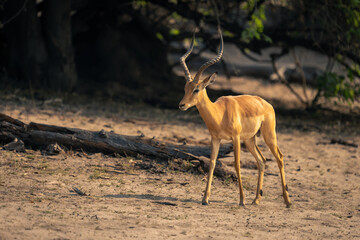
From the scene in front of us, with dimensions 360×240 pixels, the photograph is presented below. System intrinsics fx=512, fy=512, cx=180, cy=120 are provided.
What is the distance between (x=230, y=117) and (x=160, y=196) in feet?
4.09

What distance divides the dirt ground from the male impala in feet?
1.61

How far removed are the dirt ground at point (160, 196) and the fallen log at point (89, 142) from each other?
0.14 metres

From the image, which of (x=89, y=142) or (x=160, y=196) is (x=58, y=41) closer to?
(x=89, y=142)

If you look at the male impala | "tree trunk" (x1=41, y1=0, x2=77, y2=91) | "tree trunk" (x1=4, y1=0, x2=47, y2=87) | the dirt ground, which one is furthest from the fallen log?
"tree trunk" (x1=41, y1=0, x2=77, y2=91)

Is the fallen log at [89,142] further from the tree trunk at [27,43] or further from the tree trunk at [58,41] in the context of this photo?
the tree trunk at [58,41]

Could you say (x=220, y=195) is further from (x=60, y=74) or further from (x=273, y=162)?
(x=60, y=74)

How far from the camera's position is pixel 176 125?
10133mm

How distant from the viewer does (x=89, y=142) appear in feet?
23.6

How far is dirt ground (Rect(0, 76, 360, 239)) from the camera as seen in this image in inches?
193

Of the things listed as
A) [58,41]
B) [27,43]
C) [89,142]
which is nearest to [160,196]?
[89,142]

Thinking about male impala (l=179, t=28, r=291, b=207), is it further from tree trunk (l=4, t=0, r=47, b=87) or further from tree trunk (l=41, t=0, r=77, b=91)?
tree trunk (l=4, t=0, r=47, b=87)

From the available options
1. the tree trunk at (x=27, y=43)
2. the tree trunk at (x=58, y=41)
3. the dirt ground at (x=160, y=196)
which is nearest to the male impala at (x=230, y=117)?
the dirt ground at (x=160, y=196)

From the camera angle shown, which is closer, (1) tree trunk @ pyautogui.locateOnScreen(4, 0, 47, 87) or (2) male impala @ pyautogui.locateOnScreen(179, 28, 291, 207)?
(2) male impala @ pyautogui.locateOnScreen(179, 28, 291, 207)

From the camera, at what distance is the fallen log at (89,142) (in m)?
7.14
